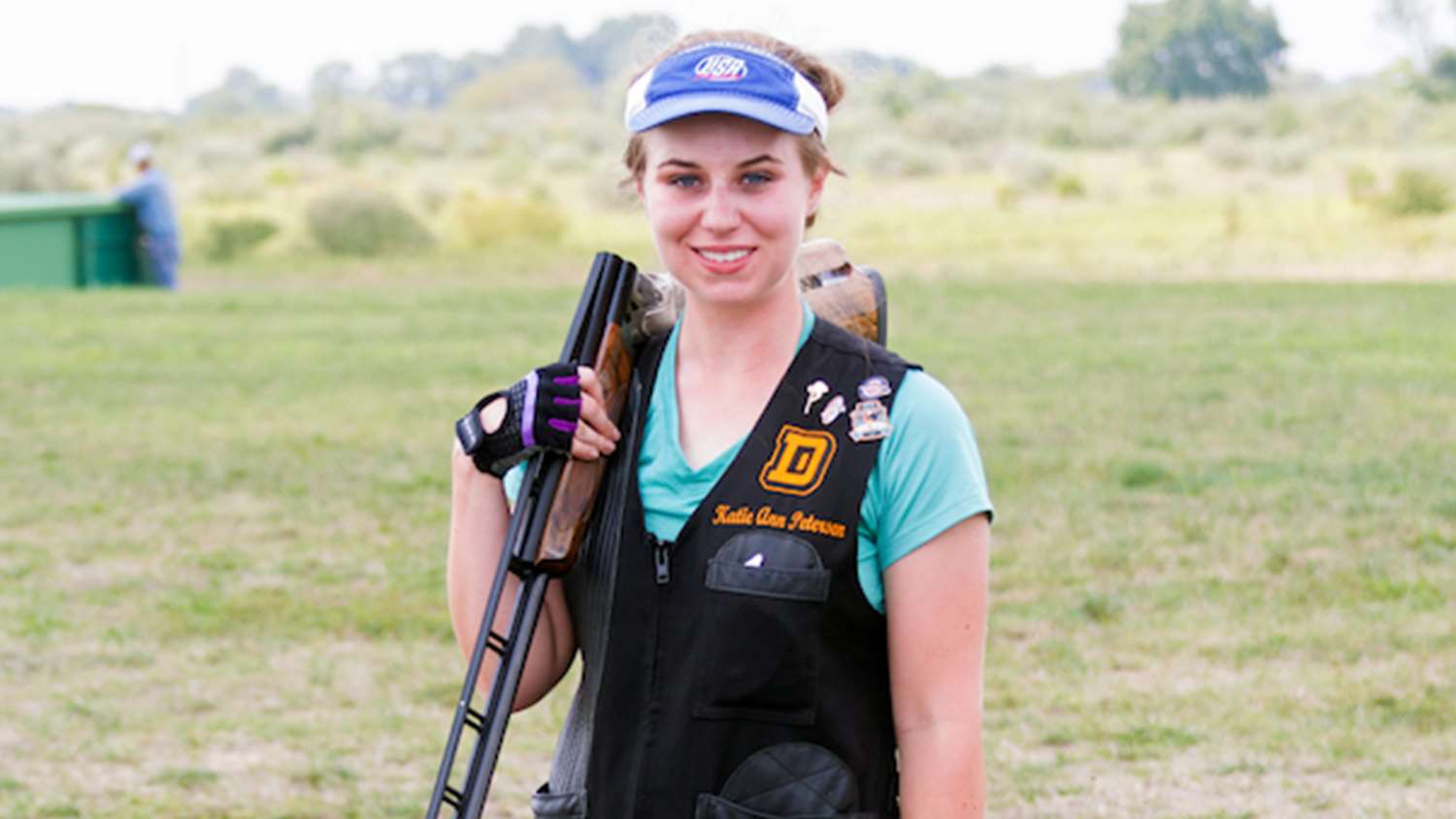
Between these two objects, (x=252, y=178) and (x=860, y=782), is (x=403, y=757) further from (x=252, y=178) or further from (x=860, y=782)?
(x=252, y=178)

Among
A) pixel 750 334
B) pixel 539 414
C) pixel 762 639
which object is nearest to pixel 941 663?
pixel 762 639

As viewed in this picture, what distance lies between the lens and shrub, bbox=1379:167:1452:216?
3338 centimetres

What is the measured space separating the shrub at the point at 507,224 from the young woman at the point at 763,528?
3227 centimetres

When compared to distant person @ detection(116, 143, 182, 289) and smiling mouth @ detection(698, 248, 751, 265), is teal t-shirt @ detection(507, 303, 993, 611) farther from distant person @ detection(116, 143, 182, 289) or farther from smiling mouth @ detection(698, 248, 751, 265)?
distant person @ detection(116, 143, 182, 289)

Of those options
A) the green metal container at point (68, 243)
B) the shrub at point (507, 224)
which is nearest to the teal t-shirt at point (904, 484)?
the green metal container at point (68, 243)

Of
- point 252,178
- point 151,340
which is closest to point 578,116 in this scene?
point 252,178

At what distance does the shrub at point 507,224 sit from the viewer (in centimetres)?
3512

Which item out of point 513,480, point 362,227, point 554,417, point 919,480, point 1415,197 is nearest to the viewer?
point 919,480

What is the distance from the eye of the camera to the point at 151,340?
1752 centimetres

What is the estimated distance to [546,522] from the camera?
271 centimetres

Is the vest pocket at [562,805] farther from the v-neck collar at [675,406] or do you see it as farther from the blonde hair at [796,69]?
the blonde hair at [796,69]

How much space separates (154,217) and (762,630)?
21.9 metres

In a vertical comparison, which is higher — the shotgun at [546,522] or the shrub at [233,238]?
the shrub at [233,238]

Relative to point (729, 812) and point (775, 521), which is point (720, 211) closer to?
point (775, 521)
